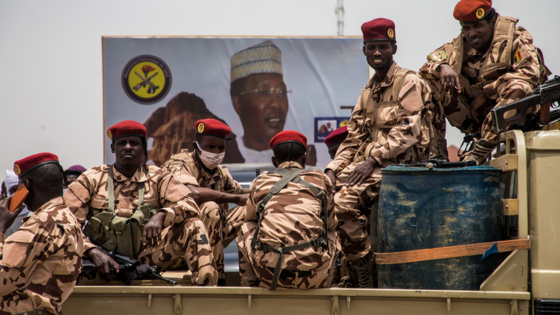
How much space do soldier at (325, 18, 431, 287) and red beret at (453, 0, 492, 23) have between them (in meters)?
0.54

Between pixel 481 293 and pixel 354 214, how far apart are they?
45.9 inches

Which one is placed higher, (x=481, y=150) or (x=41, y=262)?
(x=481, y=150)

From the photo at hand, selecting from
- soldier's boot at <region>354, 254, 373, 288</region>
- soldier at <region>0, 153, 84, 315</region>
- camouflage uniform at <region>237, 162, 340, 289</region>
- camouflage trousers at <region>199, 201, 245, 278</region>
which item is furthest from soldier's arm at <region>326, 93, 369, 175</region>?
soldier at <region>0, 153, 84, 315</region>

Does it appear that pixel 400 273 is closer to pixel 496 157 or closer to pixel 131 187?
pixel 496 157

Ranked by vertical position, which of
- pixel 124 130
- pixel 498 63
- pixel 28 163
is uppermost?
pixel 498 63

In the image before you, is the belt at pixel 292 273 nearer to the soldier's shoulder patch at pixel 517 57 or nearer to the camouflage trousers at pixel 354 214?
the camouflage trousers at pixel 354 214

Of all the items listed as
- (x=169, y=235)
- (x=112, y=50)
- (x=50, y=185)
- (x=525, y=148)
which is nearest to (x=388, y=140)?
(x=525, y=148)

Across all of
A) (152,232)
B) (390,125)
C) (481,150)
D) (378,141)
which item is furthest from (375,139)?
(152,232)

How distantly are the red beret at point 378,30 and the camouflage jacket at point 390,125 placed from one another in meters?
0.27

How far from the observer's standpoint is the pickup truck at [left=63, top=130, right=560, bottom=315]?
290 cm

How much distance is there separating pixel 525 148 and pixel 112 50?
6.94 meters

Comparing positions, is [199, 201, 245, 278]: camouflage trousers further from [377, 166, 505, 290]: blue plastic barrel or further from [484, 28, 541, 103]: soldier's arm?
[484, 28, 541, 103]: soldier's arm

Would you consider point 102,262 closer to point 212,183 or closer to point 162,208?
point 162,208

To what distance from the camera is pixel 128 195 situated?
3.78 m
